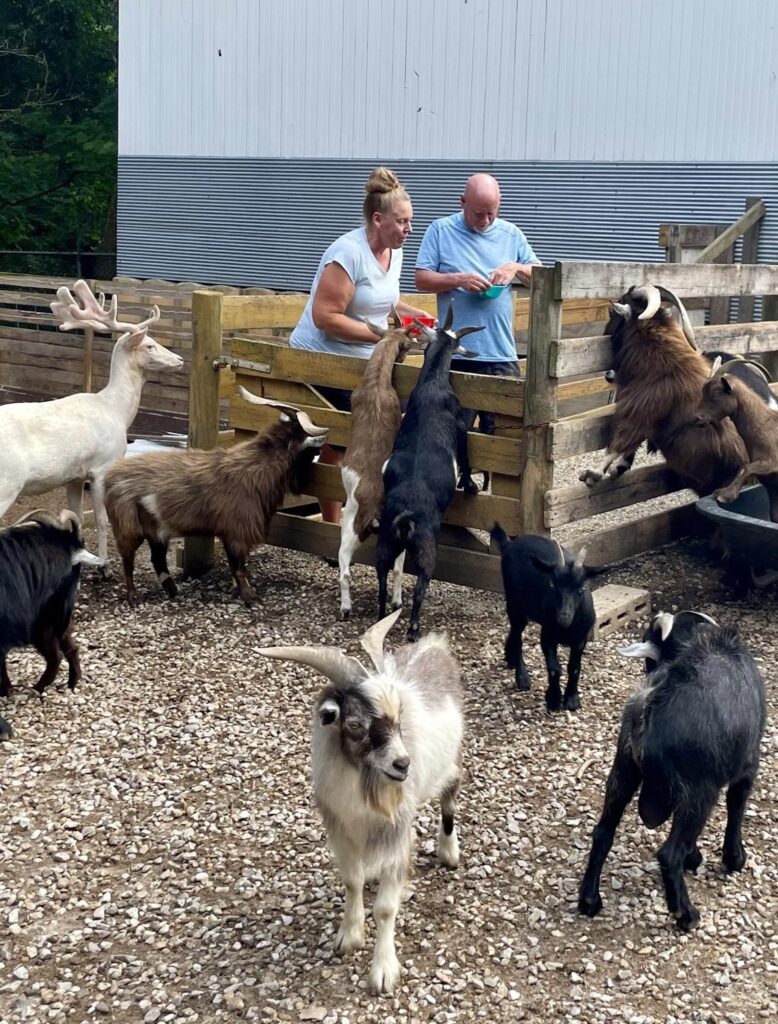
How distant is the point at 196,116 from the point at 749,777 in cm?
1514

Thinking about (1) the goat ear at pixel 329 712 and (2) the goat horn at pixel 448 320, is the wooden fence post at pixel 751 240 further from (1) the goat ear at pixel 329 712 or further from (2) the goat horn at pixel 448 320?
(1) the goat ear at pixel 329 712

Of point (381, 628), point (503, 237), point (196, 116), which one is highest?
point (196, 116)

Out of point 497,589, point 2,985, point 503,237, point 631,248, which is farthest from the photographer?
point 631,248

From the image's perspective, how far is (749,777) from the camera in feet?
11.9

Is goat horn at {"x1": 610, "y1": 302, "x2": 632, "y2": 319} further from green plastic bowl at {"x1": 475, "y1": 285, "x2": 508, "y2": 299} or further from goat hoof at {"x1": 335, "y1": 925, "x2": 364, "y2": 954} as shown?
goat hoof at {"x1": 335, "y1": 925, "x2": 364, "y2": 954}

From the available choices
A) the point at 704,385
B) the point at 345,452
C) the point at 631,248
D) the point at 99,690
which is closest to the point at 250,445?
the point at 345,452

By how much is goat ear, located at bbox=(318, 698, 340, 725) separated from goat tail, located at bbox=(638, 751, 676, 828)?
937mm

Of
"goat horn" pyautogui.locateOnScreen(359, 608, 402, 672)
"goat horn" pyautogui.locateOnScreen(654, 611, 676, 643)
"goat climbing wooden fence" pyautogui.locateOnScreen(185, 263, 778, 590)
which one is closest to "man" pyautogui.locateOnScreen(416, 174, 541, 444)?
"goat climbing wooden fence" pyautogui.locateOnScreen(185, 263, 778, 590)

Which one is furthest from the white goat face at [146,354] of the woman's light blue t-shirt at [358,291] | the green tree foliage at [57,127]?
the green tree foliage at [57,127]

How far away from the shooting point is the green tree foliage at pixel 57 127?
77.0ft

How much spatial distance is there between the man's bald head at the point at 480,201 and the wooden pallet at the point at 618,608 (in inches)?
82.7

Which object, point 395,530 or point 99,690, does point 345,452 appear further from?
point 99,690

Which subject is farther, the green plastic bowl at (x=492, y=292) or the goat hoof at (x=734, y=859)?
the green plastic bowl at (x=492, y=292)

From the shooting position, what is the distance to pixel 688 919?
348cm
